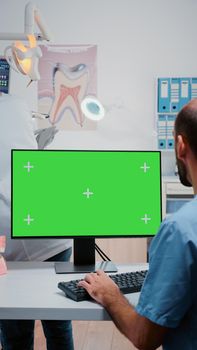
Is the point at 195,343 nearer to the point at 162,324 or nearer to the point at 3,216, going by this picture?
the point at 162,324

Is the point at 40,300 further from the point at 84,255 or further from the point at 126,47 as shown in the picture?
the point at 126,47

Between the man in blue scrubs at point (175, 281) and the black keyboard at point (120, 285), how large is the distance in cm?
21

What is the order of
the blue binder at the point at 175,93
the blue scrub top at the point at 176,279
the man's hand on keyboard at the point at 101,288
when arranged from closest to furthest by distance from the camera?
the blue scrub top at the point at 176,279 → the man's hand on keyboard at the point at 101,288 → the blue binder at the point at 175,93

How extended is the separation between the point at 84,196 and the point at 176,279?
0.77 metres

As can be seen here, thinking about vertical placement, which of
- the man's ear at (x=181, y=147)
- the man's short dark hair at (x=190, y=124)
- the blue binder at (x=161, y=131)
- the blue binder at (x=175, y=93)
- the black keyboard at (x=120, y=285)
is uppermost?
the blue binder at (x=175, y=93)

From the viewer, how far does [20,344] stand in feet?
6.36

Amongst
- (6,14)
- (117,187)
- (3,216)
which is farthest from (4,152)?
(6,14)

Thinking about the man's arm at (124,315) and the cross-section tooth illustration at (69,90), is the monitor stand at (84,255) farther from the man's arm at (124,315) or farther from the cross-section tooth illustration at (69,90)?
the cross-section tooth illustration at (69,90)

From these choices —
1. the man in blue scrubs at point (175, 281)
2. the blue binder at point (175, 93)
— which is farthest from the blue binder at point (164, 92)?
the man in blue scrubs at point (175, 281)

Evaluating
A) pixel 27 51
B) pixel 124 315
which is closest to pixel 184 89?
pixel 27 51

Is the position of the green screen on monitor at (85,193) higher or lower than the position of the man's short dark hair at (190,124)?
lower

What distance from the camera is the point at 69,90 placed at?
4.33 meters

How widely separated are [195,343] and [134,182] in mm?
779

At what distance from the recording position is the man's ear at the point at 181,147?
43.2 inches
